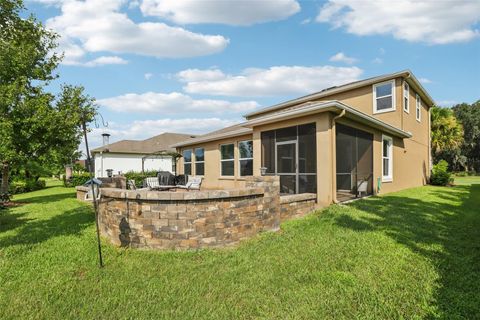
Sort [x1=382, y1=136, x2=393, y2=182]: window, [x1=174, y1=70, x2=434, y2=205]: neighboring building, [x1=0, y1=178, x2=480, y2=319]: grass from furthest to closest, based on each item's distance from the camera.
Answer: [x1=382, y1=136, x2=393, y2=182]: window < [x1=174, y1=70, x2=434, y2=205]: neighboring building < [x1=0, y1=178, x2=480, y2=319]: grass

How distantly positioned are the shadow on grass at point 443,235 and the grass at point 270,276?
0.07ft

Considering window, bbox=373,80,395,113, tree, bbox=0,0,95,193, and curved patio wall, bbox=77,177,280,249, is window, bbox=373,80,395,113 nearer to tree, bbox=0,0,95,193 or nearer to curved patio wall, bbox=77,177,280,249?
curved patio wall, bbox=77,177,280,249

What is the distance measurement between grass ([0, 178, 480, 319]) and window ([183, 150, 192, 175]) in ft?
35.9

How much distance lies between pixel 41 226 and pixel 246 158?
8.21 metres

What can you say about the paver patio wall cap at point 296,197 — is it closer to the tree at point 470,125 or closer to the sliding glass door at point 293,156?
the sliding glass door at point 293,156

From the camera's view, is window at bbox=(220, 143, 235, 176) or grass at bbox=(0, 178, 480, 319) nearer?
grass at bbox=(0, 178, 480, 319)

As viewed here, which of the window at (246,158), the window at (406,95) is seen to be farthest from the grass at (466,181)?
the window at (246,158)

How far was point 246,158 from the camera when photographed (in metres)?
12.8

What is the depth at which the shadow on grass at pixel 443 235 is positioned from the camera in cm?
321

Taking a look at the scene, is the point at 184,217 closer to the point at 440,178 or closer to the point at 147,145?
the point at 440,178

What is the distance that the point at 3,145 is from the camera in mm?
9586

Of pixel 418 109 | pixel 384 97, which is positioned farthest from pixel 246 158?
pixel 418 109

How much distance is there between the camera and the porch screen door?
8.87m

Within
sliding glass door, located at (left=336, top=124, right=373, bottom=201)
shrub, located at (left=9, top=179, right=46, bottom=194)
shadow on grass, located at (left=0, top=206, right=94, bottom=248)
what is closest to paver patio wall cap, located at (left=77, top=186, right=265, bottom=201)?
shadow on grass, located at (left=0, top=206, right=94, bottom=248)
